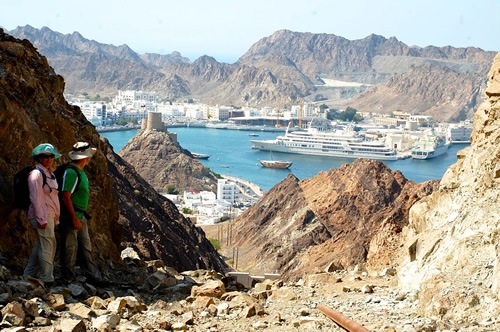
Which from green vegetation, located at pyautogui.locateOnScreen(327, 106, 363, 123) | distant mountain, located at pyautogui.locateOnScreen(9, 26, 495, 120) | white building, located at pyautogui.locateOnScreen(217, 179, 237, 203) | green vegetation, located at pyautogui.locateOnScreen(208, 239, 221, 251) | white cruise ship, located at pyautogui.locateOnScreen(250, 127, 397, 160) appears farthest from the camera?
distant mountain, located at pyautogui.locateOnScreen(9, 26, 495, 120)

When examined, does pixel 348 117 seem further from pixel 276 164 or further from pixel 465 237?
pixel 465 237

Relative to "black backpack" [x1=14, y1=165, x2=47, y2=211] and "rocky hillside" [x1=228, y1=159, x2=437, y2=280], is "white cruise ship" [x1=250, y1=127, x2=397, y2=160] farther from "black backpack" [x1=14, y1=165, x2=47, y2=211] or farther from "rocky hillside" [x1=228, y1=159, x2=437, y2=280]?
"black backpack" [x1=14, y1=165, x2=47, y2=211]

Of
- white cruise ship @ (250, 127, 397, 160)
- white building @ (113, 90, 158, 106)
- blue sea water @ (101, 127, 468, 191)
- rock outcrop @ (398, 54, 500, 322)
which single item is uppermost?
rock outcrop @ (398, 54, 500, 322)

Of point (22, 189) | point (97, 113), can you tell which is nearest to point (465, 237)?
point (22, 189)

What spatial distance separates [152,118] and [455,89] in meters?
102

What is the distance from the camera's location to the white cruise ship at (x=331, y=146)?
79188mm

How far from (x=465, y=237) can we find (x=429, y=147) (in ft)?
259

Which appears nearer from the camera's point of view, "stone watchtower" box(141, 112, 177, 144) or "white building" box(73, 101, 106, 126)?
"stone watchtower" box(141, 112, 177, 144)

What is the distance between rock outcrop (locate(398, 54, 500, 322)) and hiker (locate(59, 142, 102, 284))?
7.32 feet

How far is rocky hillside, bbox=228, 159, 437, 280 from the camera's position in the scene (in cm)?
2350

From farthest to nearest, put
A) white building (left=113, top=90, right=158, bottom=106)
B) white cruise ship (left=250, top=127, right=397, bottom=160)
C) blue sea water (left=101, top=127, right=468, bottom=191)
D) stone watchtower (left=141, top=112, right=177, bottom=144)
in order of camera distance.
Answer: white building (left=113, top=90, right=158, bottom=106), white cruise ship (left=250, top=127, right=397, bottom=160), blue sea water (left=101, top=127, right=468, bottom=191), stone watchtower (left=141, top=112, right=177, bottom=144)

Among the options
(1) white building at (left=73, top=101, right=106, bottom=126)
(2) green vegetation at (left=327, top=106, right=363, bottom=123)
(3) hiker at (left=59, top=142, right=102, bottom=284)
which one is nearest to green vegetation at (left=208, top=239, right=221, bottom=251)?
(3) hiker at (left=59, top=142, right=102, bottom=284)

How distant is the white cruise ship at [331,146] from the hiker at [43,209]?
73380 millimetres

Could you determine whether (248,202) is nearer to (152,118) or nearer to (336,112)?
(152,118)
